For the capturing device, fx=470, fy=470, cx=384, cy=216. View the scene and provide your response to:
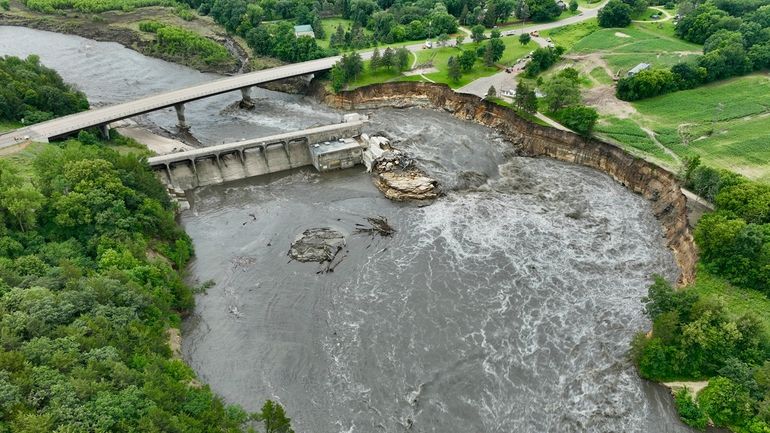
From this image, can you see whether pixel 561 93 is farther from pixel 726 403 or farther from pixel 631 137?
pixel 726 403

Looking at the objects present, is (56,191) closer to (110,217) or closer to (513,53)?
(110,217)

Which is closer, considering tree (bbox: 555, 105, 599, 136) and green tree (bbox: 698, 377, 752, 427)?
green tree (bbox: 698, 377, 752, 427)

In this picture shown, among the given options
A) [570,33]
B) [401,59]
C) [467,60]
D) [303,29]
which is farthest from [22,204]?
[570,33]

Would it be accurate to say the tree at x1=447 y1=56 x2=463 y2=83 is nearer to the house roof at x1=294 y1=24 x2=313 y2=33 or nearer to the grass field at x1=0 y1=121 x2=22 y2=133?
the house roof at x1=294 y1=24 x2=313 y2=33

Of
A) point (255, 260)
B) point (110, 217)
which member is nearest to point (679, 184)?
point (255, 260)

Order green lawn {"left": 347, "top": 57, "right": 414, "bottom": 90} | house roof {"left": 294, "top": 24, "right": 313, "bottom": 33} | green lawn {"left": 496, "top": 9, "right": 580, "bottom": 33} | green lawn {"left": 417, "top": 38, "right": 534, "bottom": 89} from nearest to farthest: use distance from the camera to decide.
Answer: green lawn {"left": 417, "top": 38, "right": 534, "bottom": 89} < green lawn {"left": 347, "top": 57, "right": 414, "bottom": 90} < house roof {"left": 294, "top": 24, "right": 313, "bottom": 33} < green lawn {"left": 496, "top": 9, "right": 580, "bottom": 33}

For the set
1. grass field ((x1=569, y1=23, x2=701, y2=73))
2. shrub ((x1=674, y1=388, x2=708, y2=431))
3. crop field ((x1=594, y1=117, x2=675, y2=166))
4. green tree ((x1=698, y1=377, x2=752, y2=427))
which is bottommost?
shrub ((x1=674, y1=388, x2=708, y2=431))

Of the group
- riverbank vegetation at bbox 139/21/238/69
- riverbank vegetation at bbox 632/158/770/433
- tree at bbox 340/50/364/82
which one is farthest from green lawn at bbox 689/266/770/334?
riverbank vegetation at bbox 139/21/238/69

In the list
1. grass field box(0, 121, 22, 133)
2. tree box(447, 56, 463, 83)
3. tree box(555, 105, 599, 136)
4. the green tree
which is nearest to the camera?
the green tree
